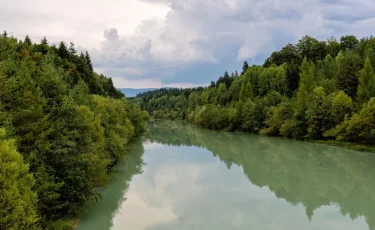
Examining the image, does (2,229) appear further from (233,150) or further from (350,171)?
(233,150)

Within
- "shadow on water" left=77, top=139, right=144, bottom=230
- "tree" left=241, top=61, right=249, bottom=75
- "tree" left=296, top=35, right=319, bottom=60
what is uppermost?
"tree" left=296, top=35, right=319, bottom=60

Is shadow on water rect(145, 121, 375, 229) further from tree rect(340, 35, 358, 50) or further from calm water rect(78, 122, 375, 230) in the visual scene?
tree rect(340, 35, 358, 50)

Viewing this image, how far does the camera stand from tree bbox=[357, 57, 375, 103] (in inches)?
2023

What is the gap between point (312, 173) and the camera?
32344 millimetres

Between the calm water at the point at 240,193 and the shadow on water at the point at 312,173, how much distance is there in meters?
0.06

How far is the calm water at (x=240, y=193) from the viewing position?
19.0 m

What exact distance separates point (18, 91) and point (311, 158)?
3266 cm

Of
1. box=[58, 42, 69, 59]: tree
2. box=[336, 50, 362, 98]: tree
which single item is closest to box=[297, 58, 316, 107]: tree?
box=[336, 50, 362, 98]: tree

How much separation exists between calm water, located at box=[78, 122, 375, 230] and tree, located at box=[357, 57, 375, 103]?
517 inches

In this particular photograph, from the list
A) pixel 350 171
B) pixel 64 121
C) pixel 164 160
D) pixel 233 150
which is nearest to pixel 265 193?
pixel 350 171

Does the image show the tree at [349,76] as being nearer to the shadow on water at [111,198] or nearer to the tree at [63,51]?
the shadow on water at [111,198]

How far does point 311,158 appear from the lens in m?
40.3

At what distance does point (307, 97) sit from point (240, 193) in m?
40.8

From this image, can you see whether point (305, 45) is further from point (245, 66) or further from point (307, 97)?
point (307, 97)
